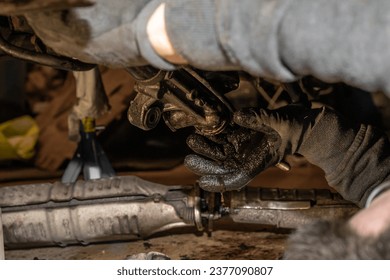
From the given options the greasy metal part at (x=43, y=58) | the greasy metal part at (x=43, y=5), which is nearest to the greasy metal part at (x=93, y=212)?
the greasy metal part at (x=43, y=58)

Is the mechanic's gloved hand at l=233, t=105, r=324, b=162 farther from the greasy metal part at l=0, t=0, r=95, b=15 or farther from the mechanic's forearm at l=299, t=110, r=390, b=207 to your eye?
the greasy metal part at l=0, t=0, r=95, b=15

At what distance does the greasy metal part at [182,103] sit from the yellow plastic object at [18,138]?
155 centimetres

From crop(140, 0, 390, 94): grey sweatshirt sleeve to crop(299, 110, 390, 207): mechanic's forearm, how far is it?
502mm

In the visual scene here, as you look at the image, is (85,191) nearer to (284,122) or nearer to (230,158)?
(230,158)

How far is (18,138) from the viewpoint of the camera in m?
2.87

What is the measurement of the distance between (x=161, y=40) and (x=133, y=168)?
1.97 m

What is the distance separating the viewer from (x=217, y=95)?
53.9 inches

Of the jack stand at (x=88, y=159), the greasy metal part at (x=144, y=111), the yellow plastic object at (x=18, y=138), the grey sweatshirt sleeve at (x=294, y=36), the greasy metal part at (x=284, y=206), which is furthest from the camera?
the yellow plastic object at (x=18, y=138)

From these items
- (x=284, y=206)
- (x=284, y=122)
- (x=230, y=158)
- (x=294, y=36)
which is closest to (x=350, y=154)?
(x=284, y=122)

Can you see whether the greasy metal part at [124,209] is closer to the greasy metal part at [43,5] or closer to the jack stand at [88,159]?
the jack stand at [88,159]

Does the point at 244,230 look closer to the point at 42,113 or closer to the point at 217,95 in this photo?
the point at 217,95

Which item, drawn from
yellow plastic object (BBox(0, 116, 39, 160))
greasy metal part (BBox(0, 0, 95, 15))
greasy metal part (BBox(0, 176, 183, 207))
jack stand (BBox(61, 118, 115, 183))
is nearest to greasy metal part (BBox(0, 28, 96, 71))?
greasy metal part (BBox(0, 0, 95, 15))

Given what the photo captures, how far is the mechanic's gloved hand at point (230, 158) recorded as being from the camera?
1360 millimetres
